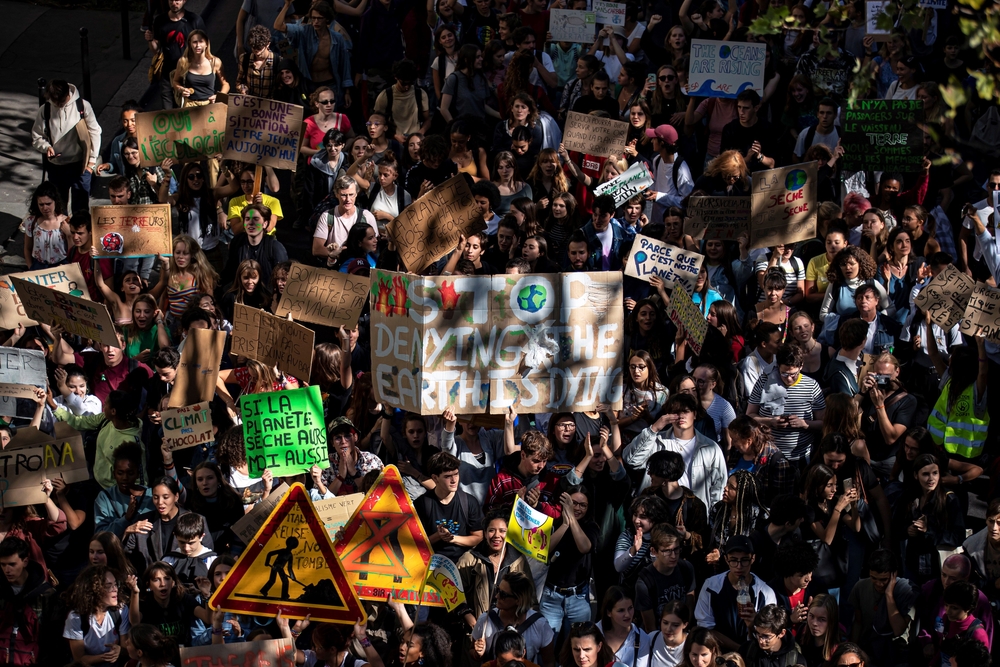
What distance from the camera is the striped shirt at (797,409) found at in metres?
10.5

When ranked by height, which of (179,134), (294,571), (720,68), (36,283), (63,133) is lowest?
(294,571)

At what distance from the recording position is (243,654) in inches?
330

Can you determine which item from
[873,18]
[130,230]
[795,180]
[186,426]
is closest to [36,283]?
[130,230]

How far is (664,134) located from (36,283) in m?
5.59

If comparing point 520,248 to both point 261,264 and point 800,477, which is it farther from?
point 800,477

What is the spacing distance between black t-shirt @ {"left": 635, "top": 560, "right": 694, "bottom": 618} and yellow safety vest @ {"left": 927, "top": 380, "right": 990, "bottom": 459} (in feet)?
7.72

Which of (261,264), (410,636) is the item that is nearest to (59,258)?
(261,264)

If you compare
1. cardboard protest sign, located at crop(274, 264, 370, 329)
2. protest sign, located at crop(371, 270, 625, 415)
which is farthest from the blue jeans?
cardboard protest sign, located at crop(274, 264, 370, 329)

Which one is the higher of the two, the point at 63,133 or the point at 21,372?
the point at 63,133

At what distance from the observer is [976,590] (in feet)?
29.1

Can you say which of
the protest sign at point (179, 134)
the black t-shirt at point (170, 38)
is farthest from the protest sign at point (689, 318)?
the black t-shirt at point (170, 38)

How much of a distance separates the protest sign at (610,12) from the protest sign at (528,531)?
7.97m

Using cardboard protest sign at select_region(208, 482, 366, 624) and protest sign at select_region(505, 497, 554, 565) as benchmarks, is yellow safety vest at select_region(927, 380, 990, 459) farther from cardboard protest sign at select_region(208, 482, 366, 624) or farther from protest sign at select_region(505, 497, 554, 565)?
cardboard protest sign at select_region(208, 482, 366, 624)

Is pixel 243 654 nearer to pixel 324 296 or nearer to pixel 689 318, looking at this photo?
pixel 324 296
